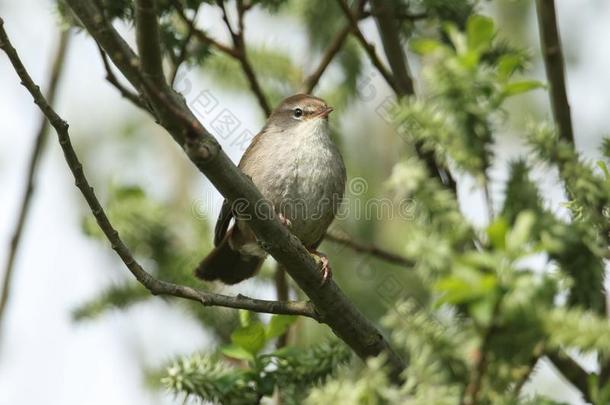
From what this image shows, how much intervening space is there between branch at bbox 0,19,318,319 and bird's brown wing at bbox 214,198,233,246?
1651 mm

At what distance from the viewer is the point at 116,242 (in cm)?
337

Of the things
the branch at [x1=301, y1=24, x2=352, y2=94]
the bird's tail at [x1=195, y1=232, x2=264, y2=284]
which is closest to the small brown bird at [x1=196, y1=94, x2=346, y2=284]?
the bird's tail at [x1=195, y1=232, x2=264, y2=284]

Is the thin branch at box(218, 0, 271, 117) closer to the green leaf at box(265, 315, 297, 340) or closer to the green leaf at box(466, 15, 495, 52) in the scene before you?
the green leaf at box(265, 315, 297, 340)

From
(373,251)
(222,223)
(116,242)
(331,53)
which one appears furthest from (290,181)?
(116,242)

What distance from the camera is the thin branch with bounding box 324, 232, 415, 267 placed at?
4914 millimetres

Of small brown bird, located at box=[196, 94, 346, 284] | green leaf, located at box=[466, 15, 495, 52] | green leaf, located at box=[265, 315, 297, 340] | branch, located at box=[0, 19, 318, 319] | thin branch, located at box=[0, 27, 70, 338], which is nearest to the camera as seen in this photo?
green leaf, located at box=[466, 15, 495, 52]

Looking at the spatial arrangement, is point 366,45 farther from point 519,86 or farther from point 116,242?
point 519,86

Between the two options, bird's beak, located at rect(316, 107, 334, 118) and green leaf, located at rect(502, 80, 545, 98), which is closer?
green leaf, located at rect(502, 80, 545, 98)

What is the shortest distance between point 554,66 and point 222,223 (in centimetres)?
228

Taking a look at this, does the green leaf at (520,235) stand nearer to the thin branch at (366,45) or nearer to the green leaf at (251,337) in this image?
the green leaf at (251,337)

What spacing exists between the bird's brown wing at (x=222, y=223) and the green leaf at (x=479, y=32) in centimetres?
329

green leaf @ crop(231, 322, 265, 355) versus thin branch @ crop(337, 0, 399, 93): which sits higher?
thin branch @ crop(337, 0, 399, 93)

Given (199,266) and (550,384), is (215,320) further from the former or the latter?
(550,384)

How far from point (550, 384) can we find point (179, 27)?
4194 mm
